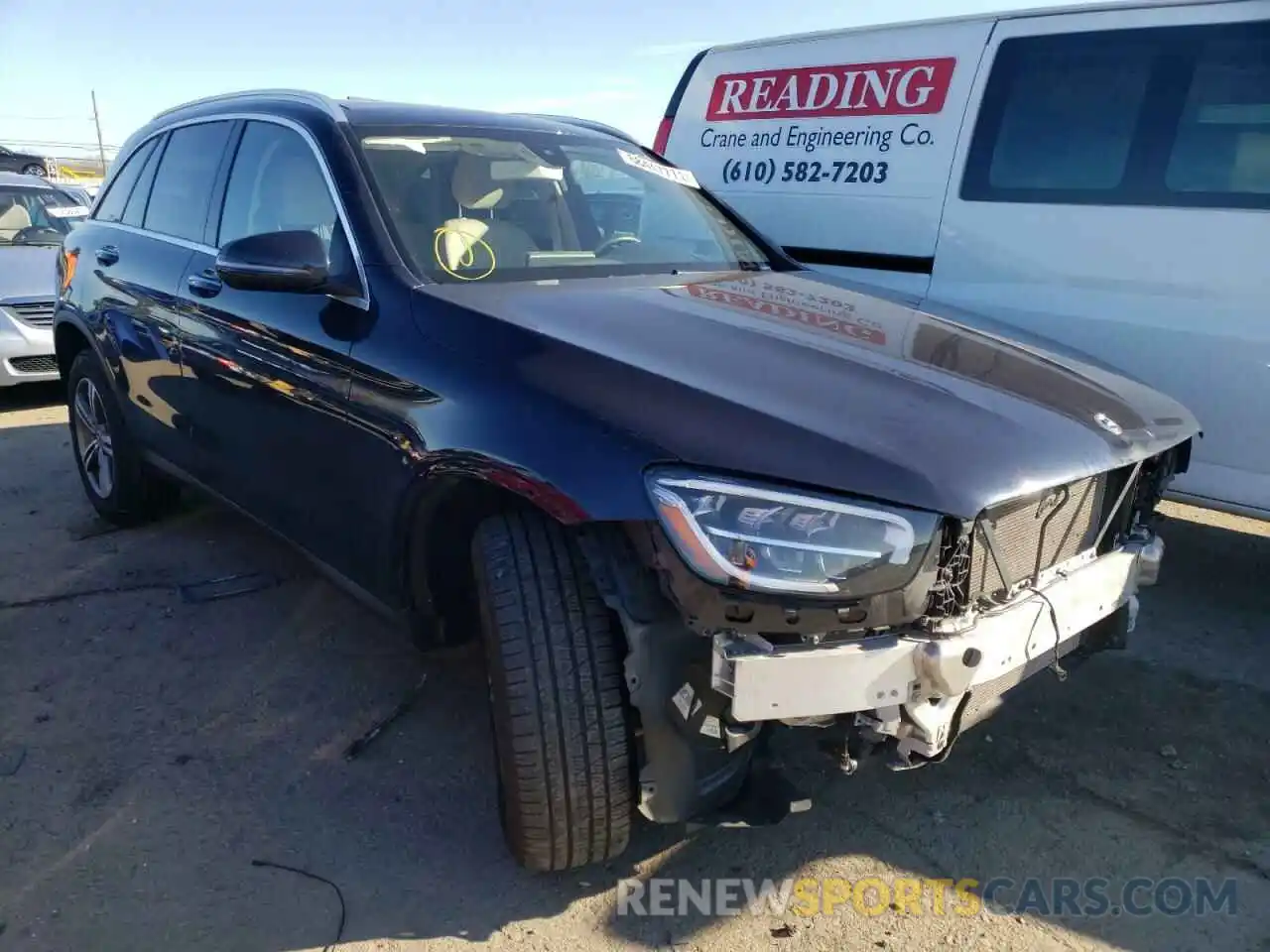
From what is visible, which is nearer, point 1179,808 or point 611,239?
point 1179,808

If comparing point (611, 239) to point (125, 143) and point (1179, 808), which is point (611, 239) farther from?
point (125, 143)

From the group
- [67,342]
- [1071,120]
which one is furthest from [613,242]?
[67,342]

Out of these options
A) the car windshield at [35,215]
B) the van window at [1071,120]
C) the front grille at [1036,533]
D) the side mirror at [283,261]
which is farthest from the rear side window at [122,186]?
the front grille at [1036,533]

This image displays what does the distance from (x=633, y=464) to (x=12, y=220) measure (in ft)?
26.9

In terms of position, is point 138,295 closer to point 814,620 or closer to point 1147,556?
point 814,620

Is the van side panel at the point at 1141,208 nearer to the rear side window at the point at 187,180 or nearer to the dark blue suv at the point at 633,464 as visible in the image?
the dark blue suv at the point at 633,464

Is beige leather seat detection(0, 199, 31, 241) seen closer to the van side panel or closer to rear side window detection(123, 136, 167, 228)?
rear side window detection(123, 136, 167, 228)

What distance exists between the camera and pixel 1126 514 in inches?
98.6

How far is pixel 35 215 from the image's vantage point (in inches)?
332

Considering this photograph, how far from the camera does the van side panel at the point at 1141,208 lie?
3.54 metres

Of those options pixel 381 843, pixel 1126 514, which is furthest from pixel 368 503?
pixel 1126 514

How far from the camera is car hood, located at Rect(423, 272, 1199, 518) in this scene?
190 cm

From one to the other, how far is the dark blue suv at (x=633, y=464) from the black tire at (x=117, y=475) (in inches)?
48.1

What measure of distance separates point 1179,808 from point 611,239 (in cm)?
225
